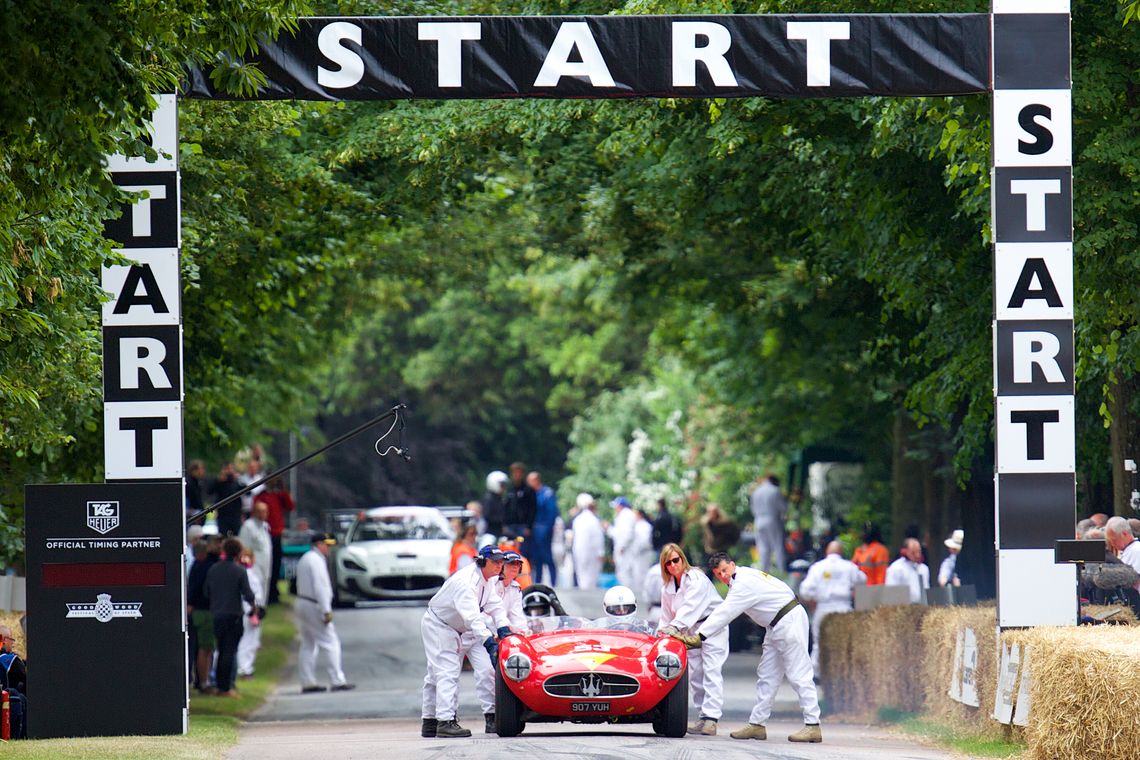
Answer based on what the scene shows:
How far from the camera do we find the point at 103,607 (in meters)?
15.0

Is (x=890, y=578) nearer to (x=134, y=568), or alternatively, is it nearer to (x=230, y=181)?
(x=230, y=181)

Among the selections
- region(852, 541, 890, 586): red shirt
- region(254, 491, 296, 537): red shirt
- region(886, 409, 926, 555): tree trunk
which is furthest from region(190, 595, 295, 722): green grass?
region(886, 409, 926, 555): tree trunk

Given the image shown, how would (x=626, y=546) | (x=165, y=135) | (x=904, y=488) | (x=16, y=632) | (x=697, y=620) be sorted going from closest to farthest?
(x=165, y=135)
(x=697, y=620)
(x=16, y=632)
(x=904, y=488)
(x=626, y=546)

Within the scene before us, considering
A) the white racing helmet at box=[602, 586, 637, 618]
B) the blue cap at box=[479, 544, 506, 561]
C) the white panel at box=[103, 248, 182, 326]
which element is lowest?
the white racing helmet at box=[602, 586, 637, 618]

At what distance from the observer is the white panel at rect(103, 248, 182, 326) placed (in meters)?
15.1

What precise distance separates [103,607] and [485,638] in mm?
3294

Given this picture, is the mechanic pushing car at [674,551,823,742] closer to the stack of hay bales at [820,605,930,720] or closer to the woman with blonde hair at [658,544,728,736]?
the woman with blonde hair at [658,544,728,736]

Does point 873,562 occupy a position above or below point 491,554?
below

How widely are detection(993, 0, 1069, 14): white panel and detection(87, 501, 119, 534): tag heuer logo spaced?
8.16m

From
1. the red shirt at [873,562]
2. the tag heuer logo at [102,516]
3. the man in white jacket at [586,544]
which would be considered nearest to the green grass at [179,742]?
the tag heuer logo at [102,516]

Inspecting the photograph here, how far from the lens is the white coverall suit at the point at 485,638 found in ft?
54.1

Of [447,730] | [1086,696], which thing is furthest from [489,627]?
[1086,696]

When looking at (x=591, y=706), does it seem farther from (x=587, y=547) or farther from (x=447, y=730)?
(x=587, y=547)

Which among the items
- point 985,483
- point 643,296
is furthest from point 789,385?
point 985,483
